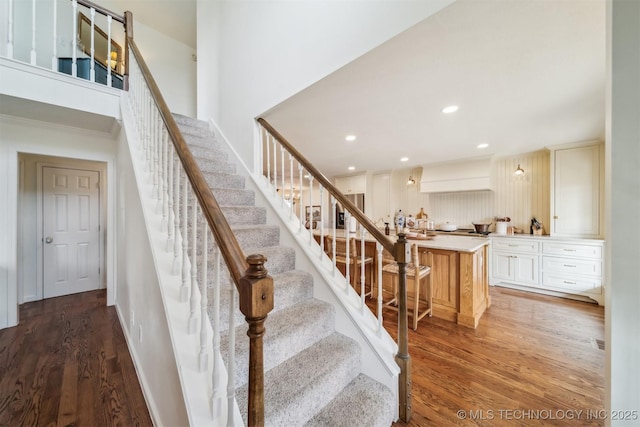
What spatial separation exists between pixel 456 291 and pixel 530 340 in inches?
28.3

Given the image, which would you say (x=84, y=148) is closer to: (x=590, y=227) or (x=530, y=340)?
(x=530, y=340)

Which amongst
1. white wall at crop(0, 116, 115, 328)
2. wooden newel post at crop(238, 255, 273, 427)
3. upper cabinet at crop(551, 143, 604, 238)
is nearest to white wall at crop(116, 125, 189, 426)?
wooden newel post at crop(238, 255, 273, 427)

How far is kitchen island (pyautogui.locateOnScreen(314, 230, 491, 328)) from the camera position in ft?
8.23

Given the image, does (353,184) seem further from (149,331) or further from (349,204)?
(149,331)

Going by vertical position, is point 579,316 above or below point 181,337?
below

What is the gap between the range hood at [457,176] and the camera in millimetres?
4250

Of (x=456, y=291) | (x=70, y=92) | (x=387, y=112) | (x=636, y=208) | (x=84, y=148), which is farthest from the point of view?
(x=84, y=148)

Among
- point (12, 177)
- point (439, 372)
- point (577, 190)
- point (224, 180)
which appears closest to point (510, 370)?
point (439, 372)

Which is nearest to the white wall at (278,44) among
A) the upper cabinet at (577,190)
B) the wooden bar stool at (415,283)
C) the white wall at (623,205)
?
the white wall at (623,205)

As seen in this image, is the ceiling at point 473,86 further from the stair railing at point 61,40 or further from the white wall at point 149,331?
the stair railing at point 61,40

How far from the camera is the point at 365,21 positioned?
1494 millimetres

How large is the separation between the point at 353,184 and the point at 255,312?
5.70 metres

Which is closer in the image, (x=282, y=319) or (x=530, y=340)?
(x=282, y=319)

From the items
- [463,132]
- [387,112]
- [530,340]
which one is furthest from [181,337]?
[463,132]
